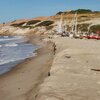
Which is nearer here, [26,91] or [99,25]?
[26,91]

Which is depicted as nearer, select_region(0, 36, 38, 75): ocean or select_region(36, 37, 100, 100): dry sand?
select_region(36, 37, 100, 100): dry sand

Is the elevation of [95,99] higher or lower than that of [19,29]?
higher

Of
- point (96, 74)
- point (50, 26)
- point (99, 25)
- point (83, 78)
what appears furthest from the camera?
point (50, 26)

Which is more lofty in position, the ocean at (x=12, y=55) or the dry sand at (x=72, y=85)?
the dry sand at (x=72, y=85)

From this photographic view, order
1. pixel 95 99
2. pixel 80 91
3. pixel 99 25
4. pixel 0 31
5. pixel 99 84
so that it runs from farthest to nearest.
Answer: pixel 0 31 < pixel 99 25 < pixel 99 84 < pixel 80 91 < pixel 95 99

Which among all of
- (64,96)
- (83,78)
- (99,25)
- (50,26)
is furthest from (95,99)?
(50,26)

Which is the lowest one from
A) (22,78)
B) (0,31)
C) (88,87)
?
(0,31)

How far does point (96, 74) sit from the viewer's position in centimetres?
1606

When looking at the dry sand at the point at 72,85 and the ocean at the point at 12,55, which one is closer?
the dry sand at the point at 72,85

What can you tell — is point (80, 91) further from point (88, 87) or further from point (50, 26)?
point (50, 26)

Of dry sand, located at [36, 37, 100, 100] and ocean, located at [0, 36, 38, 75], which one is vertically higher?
dry sand, located at [36, 37, 100, 100]

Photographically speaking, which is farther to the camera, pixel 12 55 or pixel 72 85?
pixel 12 55

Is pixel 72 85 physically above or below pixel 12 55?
above

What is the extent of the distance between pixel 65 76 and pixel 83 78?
0.97m
